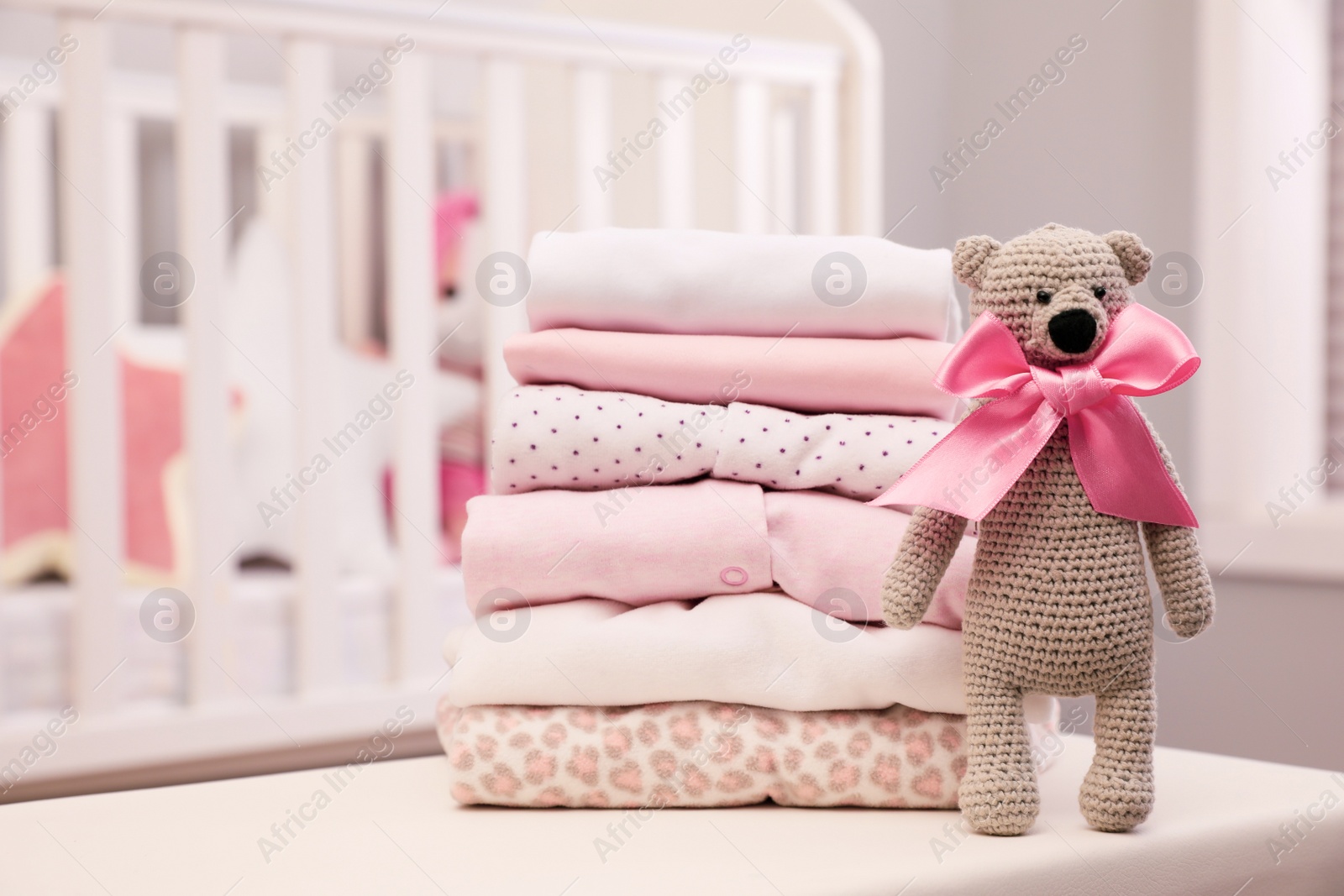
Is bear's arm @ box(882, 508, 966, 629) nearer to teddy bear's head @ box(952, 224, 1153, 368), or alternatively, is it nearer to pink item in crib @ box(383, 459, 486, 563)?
teddy bear's head @ box(952, 224, 1153, 368)

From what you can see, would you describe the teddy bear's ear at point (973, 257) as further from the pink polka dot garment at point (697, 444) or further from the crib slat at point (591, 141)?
the crib slat at point (591, 141)

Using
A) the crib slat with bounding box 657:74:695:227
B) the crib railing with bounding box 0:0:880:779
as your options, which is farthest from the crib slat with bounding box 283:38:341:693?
the crib slat with bounding box 657:74:695:227

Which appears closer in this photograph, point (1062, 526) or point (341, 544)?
point (1062, 526)

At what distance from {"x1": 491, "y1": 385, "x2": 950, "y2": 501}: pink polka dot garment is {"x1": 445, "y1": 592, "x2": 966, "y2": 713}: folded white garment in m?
0.08

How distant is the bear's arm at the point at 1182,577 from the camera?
50 centimetres

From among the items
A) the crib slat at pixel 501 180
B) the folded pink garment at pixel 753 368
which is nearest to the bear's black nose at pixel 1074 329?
the folded pink garment at pixel 753 368

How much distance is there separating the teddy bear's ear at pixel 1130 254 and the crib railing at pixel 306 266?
33.4 inches

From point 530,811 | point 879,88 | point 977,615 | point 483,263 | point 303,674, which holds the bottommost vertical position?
point 303,674

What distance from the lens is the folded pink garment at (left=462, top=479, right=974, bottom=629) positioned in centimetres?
56

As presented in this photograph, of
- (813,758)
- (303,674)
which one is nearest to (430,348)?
(303,674)

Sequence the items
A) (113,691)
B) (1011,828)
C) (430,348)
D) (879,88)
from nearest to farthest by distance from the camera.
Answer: (1011,828), (113,691), (430,348), (879,88)

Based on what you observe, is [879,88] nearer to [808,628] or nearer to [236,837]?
[808,628]

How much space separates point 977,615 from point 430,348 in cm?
87

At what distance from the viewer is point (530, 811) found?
22.0 inches
